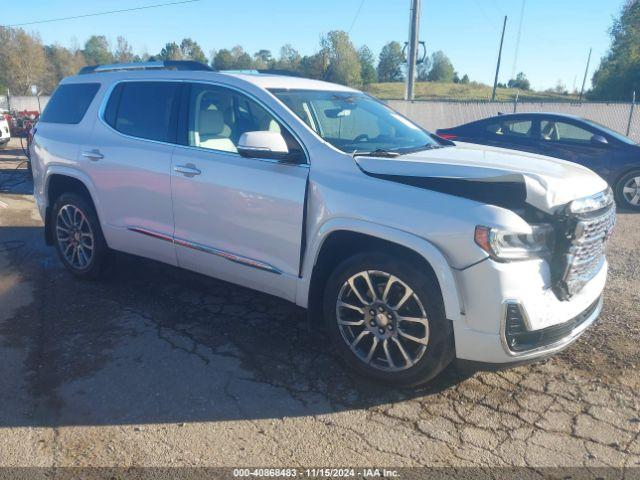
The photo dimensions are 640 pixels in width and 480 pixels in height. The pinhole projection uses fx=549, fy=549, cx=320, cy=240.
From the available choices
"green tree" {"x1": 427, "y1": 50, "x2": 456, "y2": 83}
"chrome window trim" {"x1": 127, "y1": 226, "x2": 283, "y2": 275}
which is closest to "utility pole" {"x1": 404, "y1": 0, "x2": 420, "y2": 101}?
"chrome window trim" {"x1": 127, "y1": 226, "x2": 283, "y2": 275}

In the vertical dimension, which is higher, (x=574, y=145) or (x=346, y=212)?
(x=346, y=212)

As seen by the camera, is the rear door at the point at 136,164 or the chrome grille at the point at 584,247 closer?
the chrome grille at the point at 584,247

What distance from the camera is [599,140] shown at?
30.3ft

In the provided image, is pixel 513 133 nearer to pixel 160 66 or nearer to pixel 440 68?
pixel 160 66

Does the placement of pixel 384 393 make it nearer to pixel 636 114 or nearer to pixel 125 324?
pixel 125 324

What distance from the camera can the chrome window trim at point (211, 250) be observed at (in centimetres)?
388

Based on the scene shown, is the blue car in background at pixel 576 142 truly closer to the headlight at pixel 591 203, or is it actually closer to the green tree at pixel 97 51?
the headlight at pixel 591 203

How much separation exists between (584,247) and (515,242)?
0.50 m

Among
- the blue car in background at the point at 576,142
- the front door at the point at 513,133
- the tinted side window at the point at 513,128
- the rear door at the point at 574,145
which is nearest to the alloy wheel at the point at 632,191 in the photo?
the blue car in background at the point at 576,142

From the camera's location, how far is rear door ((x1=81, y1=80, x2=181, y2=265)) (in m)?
4.39

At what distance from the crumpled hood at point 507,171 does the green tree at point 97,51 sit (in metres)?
90.5

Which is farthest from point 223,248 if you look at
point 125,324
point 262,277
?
point 125,324

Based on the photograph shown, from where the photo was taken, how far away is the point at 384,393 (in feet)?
11.2

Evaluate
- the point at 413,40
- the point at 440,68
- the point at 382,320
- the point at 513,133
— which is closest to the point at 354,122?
the point at 382,320
